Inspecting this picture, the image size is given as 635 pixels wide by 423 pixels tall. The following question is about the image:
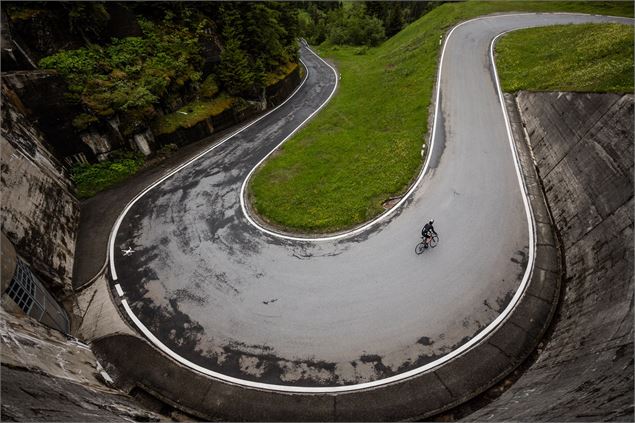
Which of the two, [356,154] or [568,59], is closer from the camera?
[356,154]

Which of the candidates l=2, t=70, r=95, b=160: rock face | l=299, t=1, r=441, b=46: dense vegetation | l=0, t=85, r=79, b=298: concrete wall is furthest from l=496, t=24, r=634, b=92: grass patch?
l=299, t=1, r=441, b=46: dense vegetation

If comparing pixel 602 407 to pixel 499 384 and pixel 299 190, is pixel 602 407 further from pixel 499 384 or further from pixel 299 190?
pixel 299 190

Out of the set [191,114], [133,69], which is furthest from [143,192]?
[133,69]

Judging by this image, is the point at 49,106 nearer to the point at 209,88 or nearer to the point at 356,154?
the point at 209,88

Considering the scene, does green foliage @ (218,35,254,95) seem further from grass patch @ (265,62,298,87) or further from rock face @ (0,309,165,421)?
rock face @ (0,309,165,421)

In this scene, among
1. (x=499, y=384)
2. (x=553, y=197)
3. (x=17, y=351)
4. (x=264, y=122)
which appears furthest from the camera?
(x=264, y=122)

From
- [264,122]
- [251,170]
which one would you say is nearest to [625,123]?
[251,170]

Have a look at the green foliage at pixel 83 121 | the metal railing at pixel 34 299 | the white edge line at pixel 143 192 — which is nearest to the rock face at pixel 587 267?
the metal railing at pixel 34 299
